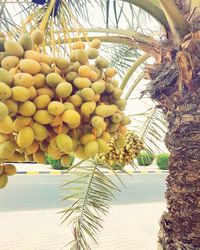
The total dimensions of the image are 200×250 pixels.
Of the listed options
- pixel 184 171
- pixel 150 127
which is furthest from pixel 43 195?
pixel 184 171

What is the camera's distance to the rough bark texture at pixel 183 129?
2088mm

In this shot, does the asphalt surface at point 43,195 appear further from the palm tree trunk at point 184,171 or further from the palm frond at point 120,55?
the palm tree trunk at point 184,171

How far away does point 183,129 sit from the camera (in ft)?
7.11

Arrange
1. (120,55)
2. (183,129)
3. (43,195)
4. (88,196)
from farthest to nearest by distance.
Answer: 1. (43,195)
2. (120,55)
3. (88,196)
4. (183,129)

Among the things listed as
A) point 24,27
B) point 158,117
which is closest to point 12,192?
point 158,117

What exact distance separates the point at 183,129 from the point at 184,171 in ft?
0.80

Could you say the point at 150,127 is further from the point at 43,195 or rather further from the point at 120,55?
the point at 43,195

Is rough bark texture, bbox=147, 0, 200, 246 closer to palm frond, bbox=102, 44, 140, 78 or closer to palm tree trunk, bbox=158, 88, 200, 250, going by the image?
palm tree trunk, bbox=158, 88, 200, 250

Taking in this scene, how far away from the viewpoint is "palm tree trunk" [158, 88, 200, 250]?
2143 millimetres

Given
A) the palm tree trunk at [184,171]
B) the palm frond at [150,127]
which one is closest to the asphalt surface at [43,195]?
the palm frond at [150,127]

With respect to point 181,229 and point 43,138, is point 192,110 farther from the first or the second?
point 43,138

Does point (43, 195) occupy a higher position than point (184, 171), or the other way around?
point (184, 171)

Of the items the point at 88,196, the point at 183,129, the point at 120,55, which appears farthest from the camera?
the point at 120,55

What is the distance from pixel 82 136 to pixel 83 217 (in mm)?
2031
